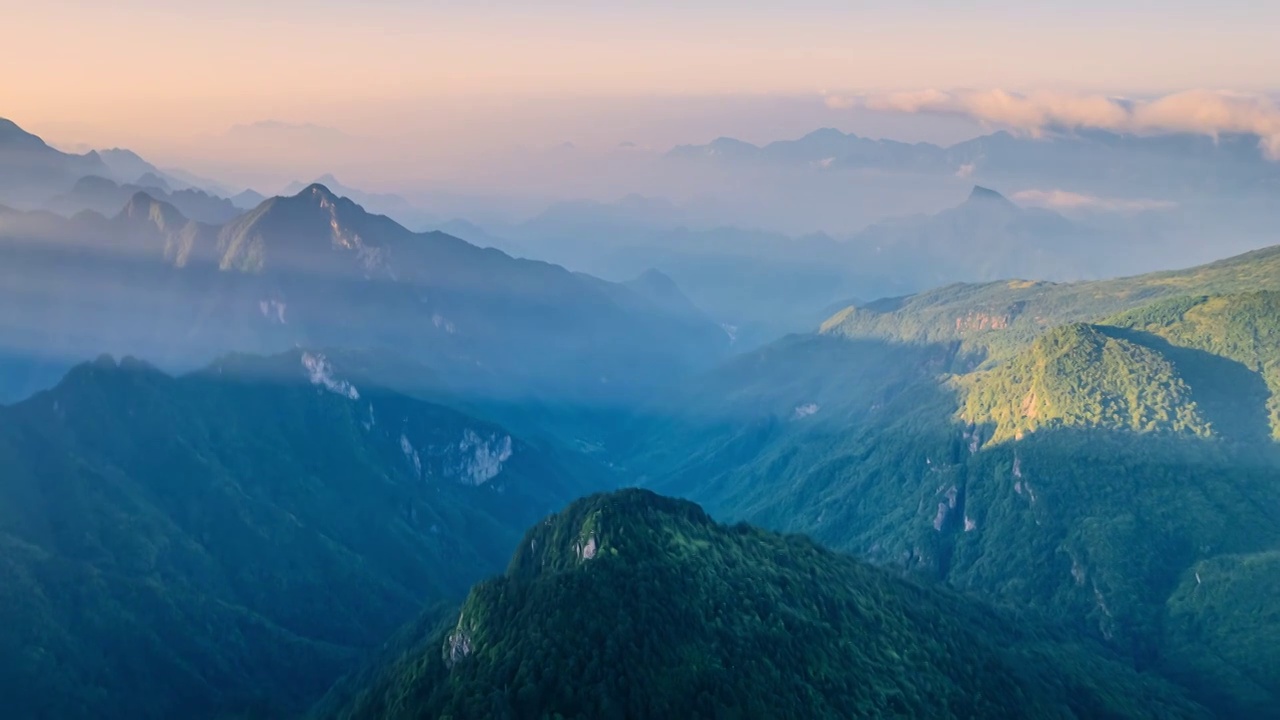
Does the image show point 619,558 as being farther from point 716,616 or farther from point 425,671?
point 425,671

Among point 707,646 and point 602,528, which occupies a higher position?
point 602,528

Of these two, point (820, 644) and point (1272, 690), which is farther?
point (1272, 690)

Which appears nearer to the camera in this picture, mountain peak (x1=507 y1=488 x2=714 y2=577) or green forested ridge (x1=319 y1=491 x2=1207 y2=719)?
green forested ridge (x1=319 y1=491 x2=1207 y2=719)

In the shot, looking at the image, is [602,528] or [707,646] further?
[602,528]

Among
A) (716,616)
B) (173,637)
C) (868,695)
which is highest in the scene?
(716,616)

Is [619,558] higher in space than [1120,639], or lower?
higher

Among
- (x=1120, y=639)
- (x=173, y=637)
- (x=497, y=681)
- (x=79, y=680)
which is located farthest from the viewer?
(x=1120, y=639)

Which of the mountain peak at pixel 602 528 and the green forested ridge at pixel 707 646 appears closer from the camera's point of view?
the green forested ridge at pixel 707 646

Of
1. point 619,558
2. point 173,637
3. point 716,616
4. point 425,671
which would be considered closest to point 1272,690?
point 716,616
